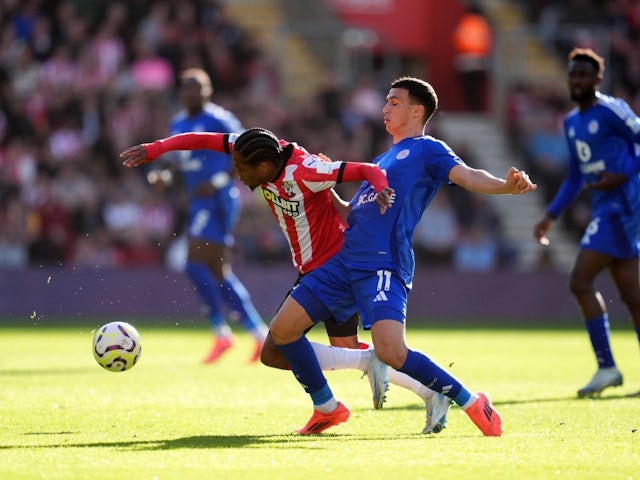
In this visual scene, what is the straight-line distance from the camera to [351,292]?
8000mm

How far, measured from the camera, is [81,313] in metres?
20.6

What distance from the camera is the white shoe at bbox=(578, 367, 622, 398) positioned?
Result: 1027 centimetres

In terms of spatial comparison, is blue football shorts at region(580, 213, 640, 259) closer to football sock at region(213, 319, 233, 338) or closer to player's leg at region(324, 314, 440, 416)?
player's leg at region(324, 314, 440, 416)

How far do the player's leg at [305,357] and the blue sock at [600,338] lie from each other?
3268mm

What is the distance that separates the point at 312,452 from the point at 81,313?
46.3ft

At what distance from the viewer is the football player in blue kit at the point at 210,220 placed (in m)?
13.1

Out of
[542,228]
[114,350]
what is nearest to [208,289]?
[542,228]

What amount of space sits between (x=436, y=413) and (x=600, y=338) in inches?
122

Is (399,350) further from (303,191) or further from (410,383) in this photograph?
(303,191)

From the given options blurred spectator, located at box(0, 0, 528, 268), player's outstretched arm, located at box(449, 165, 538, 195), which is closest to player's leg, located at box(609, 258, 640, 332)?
player's outstretched arm, located at box(449, 165, 538, 195)

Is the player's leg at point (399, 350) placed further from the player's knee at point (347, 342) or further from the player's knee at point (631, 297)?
the player's knee at point (631, 297)

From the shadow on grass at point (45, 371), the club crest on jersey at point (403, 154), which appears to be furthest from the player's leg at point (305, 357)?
the shadow on grass at point (45, 371)

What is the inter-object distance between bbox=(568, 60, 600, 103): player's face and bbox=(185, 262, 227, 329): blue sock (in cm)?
450

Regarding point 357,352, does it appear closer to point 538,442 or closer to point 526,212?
point 538,442
